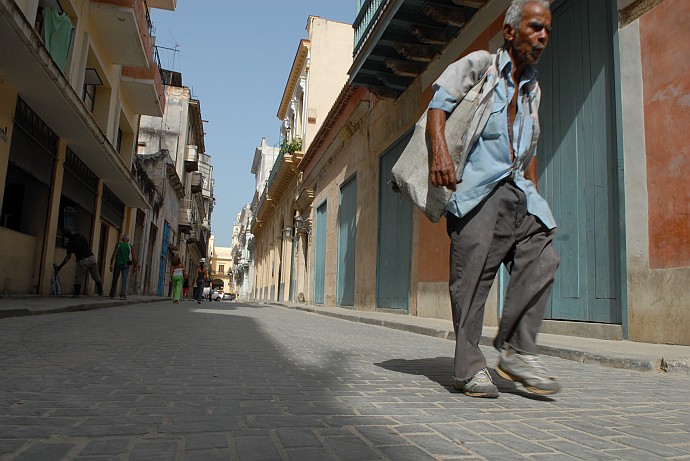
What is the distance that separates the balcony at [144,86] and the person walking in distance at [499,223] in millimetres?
15167

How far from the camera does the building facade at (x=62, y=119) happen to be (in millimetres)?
8961

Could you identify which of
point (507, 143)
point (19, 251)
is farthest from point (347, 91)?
point (507, 143)

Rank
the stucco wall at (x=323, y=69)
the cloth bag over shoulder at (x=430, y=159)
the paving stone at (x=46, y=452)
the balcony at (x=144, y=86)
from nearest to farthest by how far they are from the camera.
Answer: the paving stone at (x=46, y=452) → the cloth bag over shoulder at (x=430, y=159) → the balcony at (x=144, y=86) → the stucco wall at (x=323, y=69)

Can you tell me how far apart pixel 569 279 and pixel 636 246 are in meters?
1.12

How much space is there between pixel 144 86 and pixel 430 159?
16.4 m

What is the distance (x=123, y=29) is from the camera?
1351cm

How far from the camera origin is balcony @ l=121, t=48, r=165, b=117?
1677cm

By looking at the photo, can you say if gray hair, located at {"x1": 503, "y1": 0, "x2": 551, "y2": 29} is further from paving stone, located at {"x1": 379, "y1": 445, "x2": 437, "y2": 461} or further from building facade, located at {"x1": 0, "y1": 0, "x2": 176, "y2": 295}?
building facade, located at {"x1": 0, "y1": 0, "x2": 176, "y2": 295}

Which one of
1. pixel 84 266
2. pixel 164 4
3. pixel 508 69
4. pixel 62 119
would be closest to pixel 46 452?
pixel 508 69

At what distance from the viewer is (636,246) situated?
565 centimetres

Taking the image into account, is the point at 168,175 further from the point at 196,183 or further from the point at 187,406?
the point at 187,406

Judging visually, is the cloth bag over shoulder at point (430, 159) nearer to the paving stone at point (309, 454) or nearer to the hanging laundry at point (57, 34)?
the paving stone at point (309, 454)

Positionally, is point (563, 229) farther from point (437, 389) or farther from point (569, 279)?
point (437, 389)

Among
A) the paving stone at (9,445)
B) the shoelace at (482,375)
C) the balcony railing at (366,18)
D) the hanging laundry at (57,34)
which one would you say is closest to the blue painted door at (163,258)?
the hanging laundry at (57,34)
